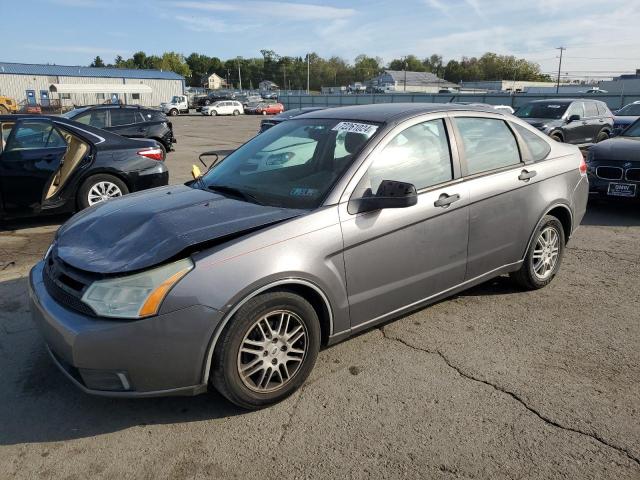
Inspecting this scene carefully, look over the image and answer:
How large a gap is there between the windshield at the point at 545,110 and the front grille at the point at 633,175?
700 centimetres

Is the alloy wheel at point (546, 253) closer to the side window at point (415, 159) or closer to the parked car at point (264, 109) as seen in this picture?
the side window at point (415, 159)

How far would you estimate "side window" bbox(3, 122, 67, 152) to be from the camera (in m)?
6.42

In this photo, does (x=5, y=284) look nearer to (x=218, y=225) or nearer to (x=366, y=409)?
(x=218, y=225)

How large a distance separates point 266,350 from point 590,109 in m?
15.1

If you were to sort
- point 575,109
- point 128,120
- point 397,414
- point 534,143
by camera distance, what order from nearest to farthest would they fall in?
point 397,414, point 534,143, point 575,109, point 128,120

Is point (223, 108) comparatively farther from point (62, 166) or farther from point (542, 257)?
point (542, 257)

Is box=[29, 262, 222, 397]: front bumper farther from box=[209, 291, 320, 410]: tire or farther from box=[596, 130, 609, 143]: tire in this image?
box=[596, 130, 609, 143]: tire

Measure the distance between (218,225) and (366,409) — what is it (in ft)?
4.43

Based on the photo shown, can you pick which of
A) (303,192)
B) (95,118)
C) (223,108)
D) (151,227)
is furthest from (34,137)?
(223,108)

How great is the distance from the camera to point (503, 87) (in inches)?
3428

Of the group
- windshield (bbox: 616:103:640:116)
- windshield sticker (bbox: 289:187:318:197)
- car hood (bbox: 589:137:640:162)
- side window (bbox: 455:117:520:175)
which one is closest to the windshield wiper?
windshield sticker (bbox: 289:187:318:197)

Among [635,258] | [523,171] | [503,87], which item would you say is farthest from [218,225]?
[503,87]

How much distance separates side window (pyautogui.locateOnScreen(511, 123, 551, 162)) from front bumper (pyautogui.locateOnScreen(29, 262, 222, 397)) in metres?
3.17

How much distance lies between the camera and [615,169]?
7430 mm
